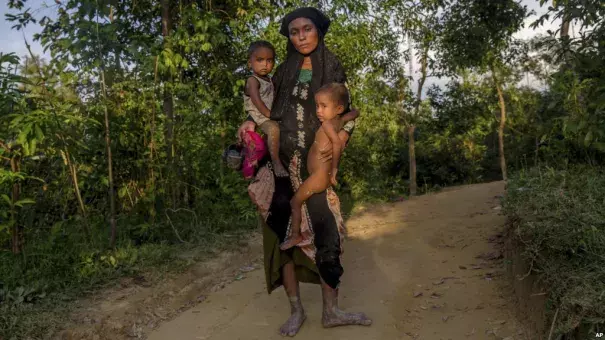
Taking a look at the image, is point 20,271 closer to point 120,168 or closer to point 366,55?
point 120,168

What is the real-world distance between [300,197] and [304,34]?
98cm

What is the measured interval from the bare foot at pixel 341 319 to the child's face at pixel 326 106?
1234 millimetres

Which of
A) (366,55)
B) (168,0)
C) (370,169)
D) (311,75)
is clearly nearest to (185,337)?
(311,75)

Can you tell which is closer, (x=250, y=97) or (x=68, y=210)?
(x=250, y=97)

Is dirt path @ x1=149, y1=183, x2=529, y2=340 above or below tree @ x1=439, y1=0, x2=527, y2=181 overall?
below

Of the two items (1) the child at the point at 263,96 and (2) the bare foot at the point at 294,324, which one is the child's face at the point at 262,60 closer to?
(1) the child at the point at 263,96

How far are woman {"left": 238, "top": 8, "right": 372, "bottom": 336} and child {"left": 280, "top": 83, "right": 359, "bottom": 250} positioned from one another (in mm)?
59

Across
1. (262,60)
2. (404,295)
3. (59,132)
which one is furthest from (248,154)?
(59,132)

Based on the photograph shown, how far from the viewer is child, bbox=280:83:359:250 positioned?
10.1 ft

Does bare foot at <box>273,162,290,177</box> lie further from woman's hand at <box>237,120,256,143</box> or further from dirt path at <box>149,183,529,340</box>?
dirt path at <box>149,183,529,340</box>

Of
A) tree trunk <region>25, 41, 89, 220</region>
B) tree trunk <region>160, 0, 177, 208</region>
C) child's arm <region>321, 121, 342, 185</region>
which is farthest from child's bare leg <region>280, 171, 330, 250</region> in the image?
tree trunk <region>160, 0, 177, 208</region>

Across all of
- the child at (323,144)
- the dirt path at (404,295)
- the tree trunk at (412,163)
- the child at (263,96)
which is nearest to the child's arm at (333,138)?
the child at (323,144)

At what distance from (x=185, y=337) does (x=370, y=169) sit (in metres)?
6.41

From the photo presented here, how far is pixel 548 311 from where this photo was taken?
8.91 feet
